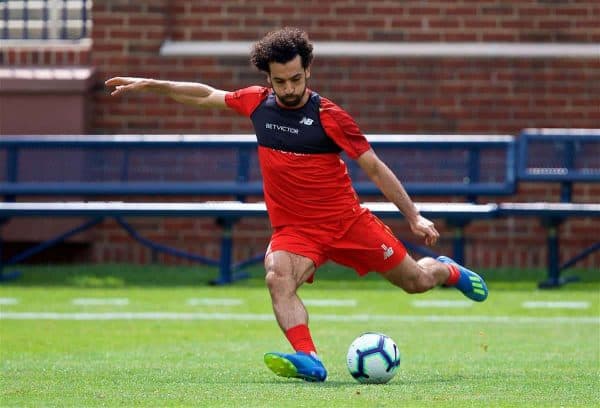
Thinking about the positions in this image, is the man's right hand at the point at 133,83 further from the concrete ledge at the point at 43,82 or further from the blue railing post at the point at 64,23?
the blue railing post at the point at 64,23

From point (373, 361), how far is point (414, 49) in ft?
26.7

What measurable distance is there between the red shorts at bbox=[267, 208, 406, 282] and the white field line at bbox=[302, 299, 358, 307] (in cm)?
396

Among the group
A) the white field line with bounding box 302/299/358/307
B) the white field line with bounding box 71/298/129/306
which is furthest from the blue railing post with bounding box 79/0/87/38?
the white field line with bounding box 302/299/358/307

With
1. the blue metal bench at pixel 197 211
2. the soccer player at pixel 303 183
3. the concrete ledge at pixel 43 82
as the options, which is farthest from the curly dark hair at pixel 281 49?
the concrete ledge at pixel 43 82

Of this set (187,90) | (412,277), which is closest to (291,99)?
(187,90)

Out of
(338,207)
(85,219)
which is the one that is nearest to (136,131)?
(85,219)

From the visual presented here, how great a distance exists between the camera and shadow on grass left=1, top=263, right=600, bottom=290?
44.9 feet

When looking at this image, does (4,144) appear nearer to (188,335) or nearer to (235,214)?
(235,214)

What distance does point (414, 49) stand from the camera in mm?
15117

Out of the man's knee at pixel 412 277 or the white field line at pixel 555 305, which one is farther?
the white field line at pixel 555 305

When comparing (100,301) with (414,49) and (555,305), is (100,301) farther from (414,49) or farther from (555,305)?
(414,49)

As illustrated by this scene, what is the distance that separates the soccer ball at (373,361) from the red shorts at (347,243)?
0.66 m

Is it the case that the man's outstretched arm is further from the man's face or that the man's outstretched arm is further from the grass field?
the grass field

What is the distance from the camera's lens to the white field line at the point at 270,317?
1111 cm
